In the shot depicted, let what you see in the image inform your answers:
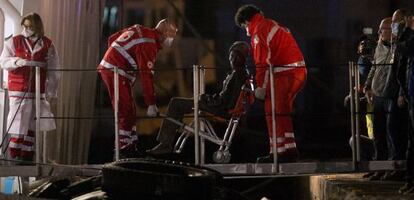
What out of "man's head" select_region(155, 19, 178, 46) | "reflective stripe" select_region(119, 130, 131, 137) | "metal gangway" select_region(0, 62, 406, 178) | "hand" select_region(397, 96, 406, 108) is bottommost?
"metal gangway" select_region(0, 62, 406, 178)

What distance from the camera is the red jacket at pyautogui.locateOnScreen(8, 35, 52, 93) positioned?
17.6ft

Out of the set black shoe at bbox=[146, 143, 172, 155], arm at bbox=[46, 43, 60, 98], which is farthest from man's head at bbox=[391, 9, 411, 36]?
arm at bbox=[46, 43, 60, 98]

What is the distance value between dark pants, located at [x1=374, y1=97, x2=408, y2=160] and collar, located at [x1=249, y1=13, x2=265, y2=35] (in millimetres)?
1183

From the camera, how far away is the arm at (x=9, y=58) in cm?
532

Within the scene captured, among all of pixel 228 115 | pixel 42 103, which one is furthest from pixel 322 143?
pixel 42 103

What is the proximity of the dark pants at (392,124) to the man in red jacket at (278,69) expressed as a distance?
27.7 inches

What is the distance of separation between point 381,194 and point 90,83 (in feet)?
12.0

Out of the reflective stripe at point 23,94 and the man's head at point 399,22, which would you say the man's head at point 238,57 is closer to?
the man's head at point 399,22

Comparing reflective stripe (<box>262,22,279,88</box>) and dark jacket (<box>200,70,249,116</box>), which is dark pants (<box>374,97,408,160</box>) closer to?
reflective stripe (<box>262,22,279,88</box>)

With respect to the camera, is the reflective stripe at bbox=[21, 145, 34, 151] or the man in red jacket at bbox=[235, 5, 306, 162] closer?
the man in red jacket at bbox=[235, 5, 306, 162]

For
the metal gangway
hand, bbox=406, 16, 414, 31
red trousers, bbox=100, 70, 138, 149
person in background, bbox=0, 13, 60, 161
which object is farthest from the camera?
red trousers, bbox=100, 70, 138, 149

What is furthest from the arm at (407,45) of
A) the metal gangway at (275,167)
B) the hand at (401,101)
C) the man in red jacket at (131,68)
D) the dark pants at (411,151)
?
the man in red jacket at (131,68)

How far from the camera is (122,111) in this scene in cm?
547

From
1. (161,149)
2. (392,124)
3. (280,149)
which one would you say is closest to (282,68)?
(280,149)
